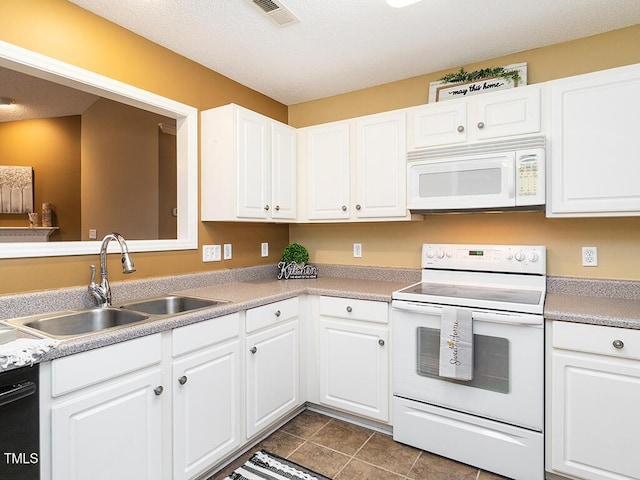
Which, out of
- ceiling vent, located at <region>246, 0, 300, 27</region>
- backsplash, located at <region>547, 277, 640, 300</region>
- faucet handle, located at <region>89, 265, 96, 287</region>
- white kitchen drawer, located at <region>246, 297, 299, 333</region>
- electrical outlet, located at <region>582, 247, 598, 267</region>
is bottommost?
white kitchen drawer, located at <region>246, 297, 299, 333</region>

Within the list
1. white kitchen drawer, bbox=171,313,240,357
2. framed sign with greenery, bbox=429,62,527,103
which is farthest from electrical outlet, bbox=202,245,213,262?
framed sign with greenery, bbox=429,62,527,103

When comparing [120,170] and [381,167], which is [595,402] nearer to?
[381,167]

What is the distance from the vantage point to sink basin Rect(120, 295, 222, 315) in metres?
2.06

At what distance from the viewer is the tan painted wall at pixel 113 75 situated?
1.71 m

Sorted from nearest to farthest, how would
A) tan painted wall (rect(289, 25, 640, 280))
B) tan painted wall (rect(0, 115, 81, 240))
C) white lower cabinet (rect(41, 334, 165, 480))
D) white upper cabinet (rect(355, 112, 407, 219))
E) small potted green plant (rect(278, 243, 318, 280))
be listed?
1. white lower cabinet (rect(41, 334, 165, 480))
2. tan painted wall (rect(289, 25, 640, 280))
3. white upper cabinet (rect(355, 112, 407, 219))
4. small potted green plant (rect(278, 243, 318, 280))
5. tan painted wall (rect(0, 115, 81, 240))

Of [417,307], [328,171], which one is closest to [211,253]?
[328,171]

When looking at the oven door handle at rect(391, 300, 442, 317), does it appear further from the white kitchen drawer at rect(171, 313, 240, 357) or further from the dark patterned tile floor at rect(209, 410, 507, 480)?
the white kitchen drawer at rect(171, 313, 240, 357)

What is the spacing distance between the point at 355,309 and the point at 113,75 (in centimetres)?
197

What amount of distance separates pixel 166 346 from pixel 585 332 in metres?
1.93

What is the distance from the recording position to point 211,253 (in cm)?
267

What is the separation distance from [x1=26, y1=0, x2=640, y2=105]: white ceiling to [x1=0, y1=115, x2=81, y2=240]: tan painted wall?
288 cm

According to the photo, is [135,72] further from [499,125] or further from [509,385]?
[509,385]

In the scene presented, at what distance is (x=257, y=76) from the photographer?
9.21ft

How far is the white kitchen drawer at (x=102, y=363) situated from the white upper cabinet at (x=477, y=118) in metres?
1.99
